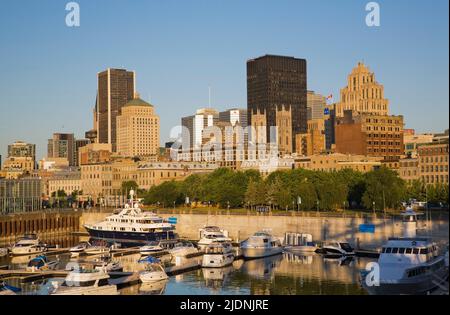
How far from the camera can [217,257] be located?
8294 cm

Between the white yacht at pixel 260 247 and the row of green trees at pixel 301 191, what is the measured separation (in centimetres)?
2352

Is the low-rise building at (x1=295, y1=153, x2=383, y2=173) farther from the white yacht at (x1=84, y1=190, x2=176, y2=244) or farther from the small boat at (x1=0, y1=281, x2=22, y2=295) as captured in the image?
the small boat at (x1=0, y1=281, x2=22, y2=295)

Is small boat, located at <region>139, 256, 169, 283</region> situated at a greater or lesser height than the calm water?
greater

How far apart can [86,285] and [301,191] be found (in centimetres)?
6264

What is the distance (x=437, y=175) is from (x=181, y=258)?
56.1 m

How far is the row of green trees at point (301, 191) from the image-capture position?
379 ft

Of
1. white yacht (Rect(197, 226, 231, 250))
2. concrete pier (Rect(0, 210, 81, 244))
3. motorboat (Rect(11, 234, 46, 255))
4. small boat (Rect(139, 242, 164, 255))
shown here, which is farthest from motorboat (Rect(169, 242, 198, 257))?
concrete pier (Rect(0, 210, 81, 244))

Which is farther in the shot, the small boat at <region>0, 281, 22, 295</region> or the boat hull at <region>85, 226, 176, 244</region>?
the boat hull at <region>85, 226, 176, 244</region>

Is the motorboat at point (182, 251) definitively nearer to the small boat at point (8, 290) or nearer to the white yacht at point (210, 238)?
the white yacht at point (210, 238)

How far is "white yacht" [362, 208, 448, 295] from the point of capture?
57625mm

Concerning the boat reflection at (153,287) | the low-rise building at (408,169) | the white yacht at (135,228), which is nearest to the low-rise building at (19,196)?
the white yacht at (135,228)

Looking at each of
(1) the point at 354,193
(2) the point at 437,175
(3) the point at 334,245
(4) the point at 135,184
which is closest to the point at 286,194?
(1) the point at 354,193

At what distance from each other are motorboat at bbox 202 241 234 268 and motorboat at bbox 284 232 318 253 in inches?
452
